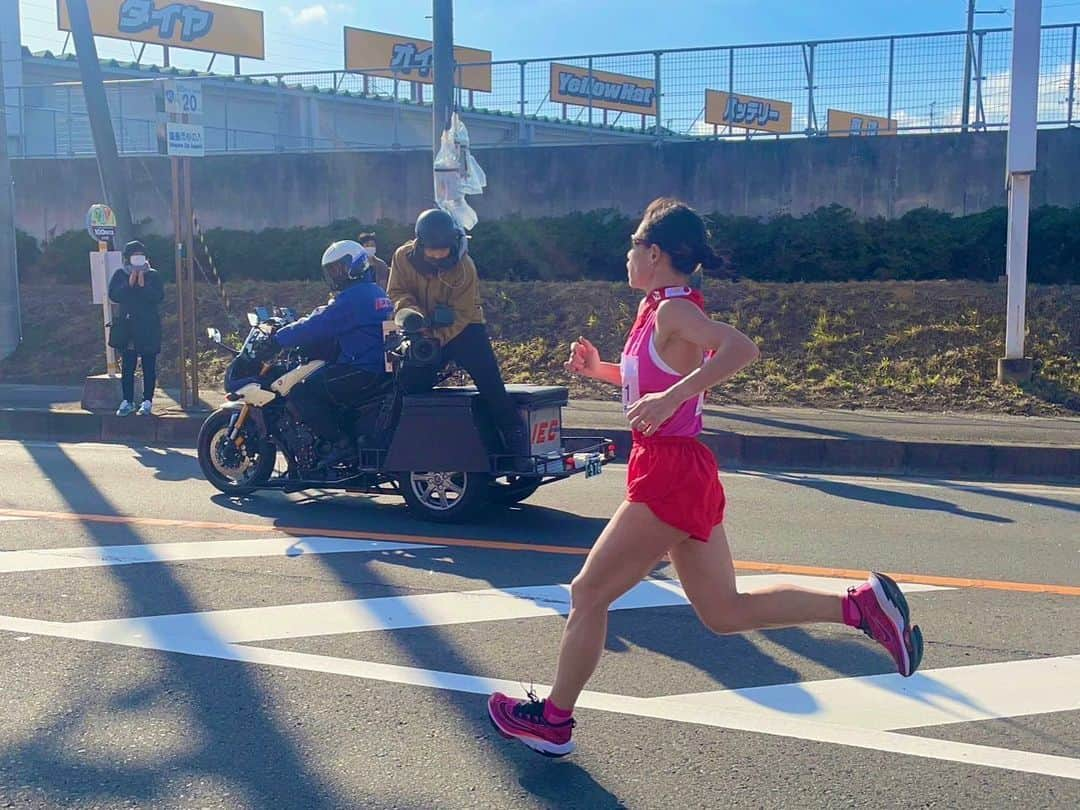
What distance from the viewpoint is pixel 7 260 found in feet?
54.4

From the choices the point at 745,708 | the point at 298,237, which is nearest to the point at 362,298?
the point at 745,708

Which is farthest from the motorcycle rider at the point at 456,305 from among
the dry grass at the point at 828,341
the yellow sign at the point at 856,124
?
the yellow sign at the point at 856,124

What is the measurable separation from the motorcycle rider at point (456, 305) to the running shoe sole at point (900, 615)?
3.80m

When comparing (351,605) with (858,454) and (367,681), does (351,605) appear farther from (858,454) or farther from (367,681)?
(858,454)

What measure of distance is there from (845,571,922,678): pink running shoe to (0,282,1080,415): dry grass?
8.92 metres

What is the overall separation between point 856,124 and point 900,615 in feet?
49.3

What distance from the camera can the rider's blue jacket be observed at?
26.7 feet

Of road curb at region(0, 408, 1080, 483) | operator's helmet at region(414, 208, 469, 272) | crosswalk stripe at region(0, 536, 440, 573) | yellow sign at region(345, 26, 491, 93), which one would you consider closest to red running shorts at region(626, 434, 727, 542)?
crosswalk stripe at region(0, 536, 440, 573)

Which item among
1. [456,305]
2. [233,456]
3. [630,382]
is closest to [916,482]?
[456,305]

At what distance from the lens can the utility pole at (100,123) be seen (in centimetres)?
1474

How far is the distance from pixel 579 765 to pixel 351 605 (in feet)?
7.32

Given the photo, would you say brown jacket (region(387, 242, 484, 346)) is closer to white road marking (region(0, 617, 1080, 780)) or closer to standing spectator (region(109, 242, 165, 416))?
white road marking (region(0, 617, 1080, 780))

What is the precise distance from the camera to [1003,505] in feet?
29.1

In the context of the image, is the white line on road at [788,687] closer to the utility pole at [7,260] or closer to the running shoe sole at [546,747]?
the running shoe sole at [546,747]
